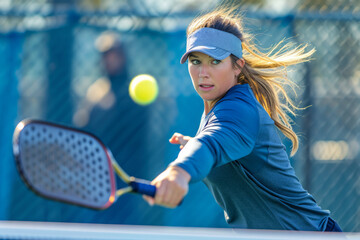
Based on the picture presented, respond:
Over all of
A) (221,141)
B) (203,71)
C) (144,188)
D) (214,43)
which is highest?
(214,43)

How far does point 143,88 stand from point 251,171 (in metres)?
2.37

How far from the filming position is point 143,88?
457cm

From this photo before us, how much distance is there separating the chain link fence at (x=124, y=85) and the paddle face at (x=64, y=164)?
9.08 feet

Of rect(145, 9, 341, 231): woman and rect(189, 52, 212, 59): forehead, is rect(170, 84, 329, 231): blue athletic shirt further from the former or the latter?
rect(189, 52, 212, 59): forehead

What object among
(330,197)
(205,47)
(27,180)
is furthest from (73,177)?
(330,197)

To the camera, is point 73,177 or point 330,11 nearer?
point 73,177

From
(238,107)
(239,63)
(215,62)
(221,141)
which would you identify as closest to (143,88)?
(239,63)

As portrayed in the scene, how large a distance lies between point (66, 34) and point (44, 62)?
0.30m

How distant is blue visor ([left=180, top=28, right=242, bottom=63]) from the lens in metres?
2.42

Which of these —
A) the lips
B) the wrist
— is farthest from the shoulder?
the wrist

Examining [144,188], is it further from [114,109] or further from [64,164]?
[114,109]

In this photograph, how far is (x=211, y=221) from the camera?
4.53m

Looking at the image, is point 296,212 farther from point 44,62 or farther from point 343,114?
point 44,62

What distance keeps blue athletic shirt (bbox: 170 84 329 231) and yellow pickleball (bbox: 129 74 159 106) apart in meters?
1.97
